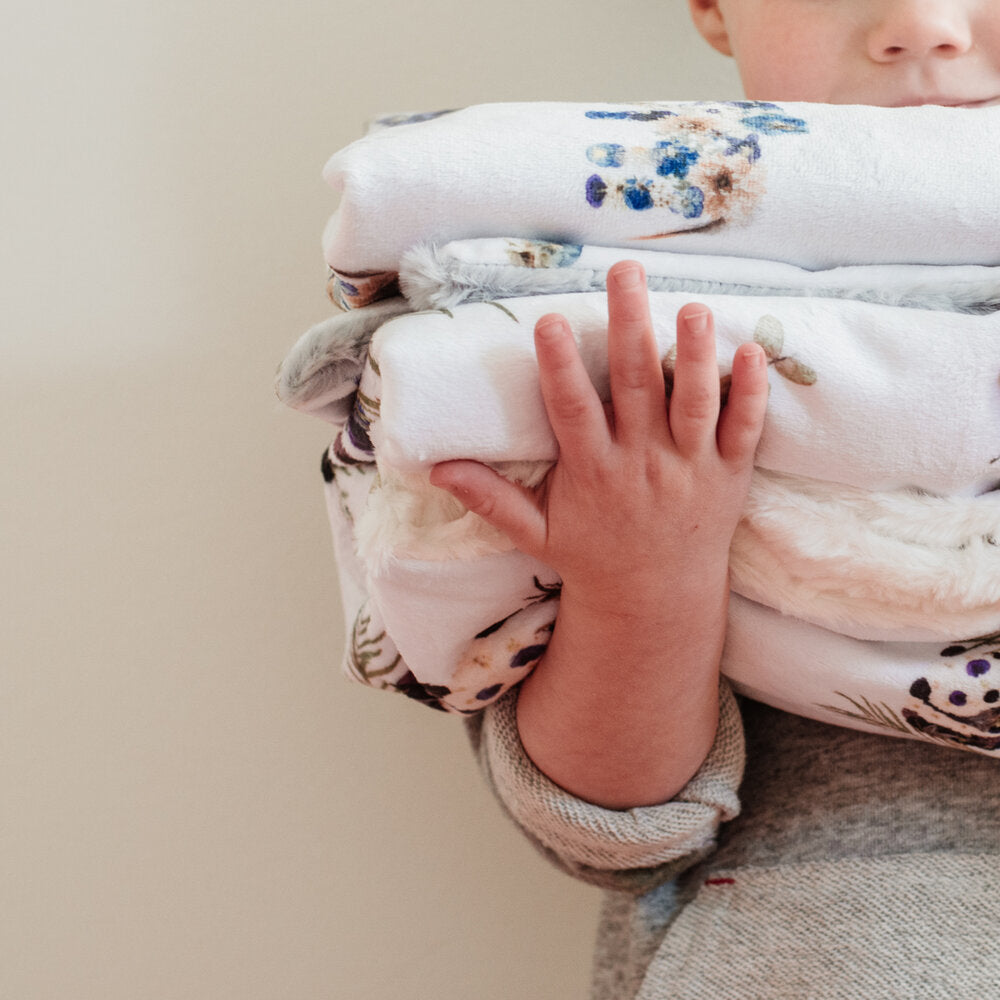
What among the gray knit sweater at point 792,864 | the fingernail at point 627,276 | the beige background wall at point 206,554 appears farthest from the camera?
the beige background wall at point 206,554

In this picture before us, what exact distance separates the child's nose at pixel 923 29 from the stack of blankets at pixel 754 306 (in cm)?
13

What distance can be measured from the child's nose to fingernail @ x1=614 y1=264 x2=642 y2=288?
307 mm

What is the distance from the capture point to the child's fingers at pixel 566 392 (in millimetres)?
438

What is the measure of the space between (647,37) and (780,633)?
2.07ft

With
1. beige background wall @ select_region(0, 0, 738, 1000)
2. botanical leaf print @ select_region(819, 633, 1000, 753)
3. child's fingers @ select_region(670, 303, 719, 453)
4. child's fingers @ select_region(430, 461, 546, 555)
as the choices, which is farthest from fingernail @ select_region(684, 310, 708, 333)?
beige background wall @ select_region(0, 0, 738, 1000)

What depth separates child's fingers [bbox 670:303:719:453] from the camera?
44cm

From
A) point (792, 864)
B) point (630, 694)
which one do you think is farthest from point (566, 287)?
point (792, 864)

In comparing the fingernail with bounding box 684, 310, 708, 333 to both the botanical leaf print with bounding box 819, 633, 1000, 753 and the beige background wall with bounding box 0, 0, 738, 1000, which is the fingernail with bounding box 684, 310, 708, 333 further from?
the beige background wall with bounding box 0, 0, 738, 1000

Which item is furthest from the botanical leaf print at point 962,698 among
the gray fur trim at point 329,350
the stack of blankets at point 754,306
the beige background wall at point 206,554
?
the beige background wall at point 206,554

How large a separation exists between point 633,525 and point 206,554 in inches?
18.9

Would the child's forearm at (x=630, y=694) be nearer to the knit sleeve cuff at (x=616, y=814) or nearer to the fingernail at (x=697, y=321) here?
the knit sleeve cuff at (x=616, y=814)

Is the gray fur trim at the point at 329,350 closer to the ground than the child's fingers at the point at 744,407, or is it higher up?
higher up

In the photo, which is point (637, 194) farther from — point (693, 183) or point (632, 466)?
point (632, 466)

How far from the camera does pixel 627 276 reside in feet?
1.41
